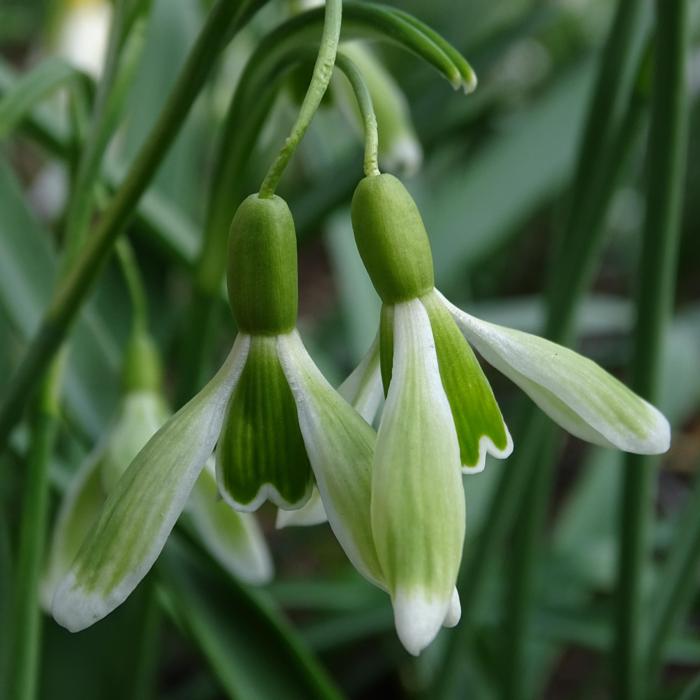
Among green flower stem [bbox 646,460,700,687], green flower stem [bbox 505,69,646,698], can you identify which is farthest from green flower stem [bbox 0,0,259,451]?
green flower stem [bbox 646,460,700,687]

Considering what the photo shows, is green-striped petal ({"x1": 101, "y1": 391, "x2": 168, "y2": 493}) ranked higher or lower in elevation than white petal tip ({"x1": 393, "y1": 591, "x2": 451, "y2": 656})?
lower

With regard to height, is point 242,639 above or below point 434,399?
below

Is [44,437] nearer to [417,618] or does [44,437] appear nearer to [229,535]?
[229,535]

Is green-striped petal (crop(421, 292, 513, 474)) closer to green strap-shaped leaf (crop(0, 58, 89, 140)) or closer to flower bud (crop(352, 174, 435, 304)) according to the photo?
flower bud (crop(352, 174, 435, 304))

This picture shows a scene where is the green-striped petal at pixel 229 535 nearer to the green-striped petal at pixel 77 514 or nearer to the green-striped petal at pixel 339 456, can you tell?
the green-striped petal at pixel 77 514

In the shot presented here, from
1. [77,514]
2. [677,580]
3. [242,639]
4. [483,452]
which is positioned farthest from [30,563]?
[677,580]

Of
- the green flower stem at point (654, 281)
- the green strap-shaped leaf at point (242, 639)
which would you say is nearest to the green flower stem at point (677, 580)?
the green flower stem at point (654, 281)
